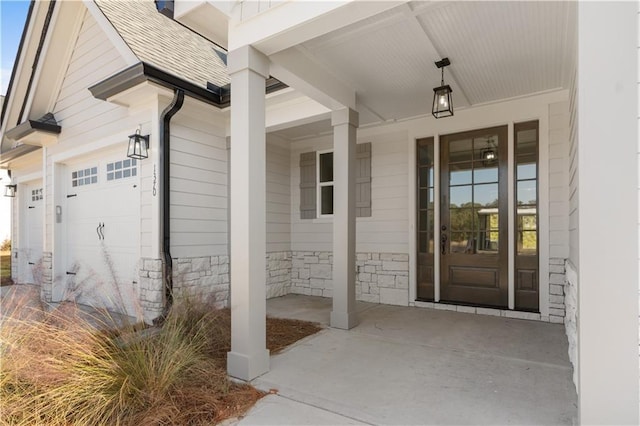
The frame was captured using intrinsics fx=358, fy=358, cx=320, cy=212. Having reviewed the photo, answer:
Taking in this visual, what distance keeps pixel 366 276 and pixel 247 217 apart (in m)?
3.40

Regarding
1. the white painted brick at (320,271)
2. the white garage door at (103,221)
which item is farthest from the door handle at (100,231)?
the white painted brick at (320,271)

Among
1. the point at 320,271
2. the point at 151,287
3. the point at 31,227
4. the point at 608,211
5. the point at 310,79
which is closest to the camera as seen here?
the point at 608,211

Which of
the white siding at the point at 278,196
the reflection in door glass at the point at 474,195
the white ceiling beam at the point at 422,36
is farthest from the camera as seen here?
the white siding at the point at 278,196

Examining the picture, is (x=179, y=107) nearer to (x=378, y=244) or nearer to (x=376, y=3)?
(x=376, y=3)

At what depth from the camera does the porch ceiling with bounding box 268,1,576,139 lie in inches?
113

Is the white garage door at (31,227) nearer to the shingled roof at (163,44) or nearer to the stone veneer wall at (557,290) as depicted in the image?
the shingled roof at (163,44)

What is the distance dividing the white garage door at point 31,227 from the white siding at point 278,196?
5.10m

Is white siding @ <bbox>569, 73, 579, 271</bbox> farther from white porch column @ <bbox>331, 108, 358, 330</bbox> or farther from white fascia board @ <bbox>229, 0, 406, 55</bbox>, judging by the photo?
white porch column @ <bbox>331, 108, 358, 330</bbox>

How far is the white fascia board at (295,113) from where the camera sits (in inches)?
181

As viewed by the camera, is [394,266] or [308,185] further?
[308,185]

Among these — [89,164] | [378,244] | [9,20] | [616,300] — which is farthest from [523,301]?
[9,20]

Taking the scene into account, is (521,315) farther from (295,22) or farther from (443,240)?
(295,22)

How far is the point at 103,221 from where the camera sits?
17.9 ft

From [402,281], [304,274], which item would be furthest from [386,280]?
[304,274]
